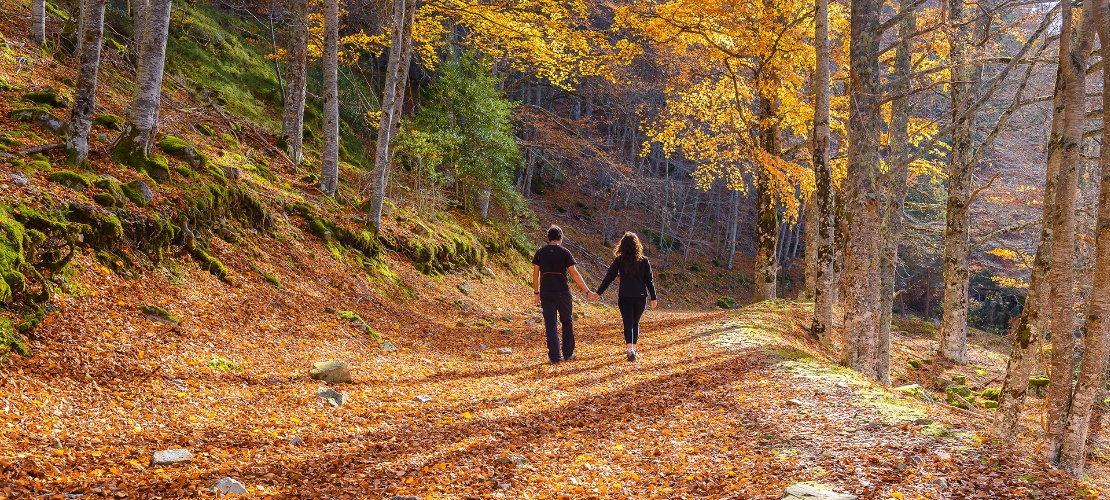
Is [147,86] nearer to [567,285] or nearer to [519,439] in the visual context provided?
[567,285]

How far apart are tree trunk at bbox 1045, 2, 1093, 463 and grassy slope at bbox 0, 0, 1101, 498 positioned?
0.73 m

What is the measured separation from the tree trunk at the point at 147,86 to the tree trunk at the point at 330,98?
452 centimetres

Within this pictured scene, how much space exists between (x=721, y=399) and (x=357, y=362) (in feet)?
14.6

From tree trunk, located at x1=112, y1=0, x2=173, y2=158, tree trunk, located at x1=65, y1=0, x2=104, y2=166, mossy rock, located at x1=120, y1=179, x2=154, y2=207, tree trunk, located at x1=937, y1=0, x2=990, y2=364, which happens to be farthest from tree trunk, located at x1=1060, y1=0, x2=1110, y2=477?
tree trunk, located at x1=65, y1=0, x2=104, y2=166

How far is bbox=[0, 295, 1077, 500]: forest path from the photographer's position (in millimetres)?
4160

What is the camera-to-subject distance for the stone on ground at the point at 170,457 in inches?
160

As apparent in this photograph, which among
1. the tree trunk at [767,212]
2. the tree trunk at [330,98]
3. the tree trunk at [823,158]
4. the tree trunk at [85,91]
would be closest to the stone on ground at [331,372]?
the tree trunk at [85,91]

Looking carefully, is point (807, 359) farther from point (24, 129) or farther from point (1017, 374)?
point (24, 129)

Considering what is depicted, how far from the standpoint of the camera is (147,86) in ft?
26.3

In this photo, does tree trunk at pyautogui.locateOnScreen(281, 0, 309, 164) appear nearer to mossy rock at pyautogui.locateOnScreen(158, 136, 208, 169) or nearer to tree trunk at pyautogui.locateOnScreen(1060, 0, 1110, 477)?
mossy rock at pyautogui.locateOnScreen(158, 136, 208, 169)

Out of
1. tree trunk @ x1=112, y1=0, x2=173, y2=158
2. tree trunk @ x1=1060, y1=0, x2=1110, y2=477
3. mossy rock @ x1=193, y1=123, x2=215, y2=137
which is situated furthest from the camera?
mossy rock @ x1=193, y1=123, x2=215, y2=137

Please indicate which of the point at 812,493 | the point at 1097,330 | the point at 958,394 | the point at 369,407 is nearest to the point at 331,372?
the point at 369,407

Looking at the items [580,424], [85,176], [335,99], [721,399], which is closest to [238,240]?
[85,176]

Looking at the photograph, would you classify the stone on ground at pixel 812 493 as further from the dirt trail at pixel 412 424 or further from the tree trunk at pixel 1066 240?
the tree trunk at pixel 1066 240
